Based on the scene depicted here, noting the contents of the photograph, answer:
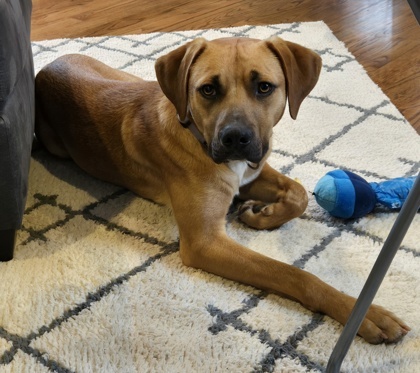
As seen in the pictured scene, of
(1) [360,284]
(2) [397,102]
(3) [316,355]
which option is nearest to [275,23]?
(2) [397,102]

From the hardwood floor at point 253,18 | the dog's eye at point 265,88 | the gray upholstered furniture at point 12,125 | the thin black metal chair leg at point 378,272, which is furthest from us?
the hardwood floor at point 253,18

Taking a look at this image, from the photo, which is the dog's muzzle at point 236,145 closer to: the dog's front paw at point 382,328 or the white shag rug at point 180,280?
the white shag rug at point 180,280

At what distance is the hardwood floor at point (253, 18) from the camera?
11.7 feet

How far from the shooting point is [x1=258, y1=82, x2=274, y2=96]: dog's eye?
1931 millimetres

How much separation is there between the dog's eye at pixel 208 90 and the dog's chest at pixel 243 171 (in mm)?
238

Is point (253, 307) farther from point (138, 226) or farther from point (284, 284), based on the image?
point (138, 226)

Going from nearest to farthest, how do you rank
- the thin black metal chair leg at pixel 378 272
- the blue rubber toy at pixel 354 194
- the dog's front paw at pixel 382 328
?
the thin black metal chair leg at pixel 378 272
the dog's front paw at pixel 382 328
the blue rubber toy at pixel 354 194

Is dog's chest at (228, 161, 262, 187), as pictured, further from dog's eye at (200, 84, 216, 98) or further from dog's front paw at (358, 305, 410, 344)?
dog's front paw at (358, 305, 410, 344)

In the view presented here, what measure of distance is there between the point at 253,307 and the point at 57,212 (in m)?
0.86

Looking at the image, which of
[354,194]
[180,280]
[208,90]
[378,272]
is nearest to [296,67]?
[208,90]

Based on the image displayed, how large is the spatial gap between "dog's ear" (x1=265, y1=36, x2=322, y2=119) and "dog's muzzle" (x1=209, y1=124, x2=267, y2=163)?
0.64 feet

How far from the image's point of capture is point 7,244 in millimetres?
2006

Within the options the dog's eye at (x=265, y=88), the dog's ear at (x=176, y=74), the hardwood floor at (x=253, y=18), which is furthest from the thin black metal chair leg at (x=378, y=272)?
the hardwood floor at (x=253, y=18)

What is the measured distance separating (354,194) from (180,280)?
2.02ft
